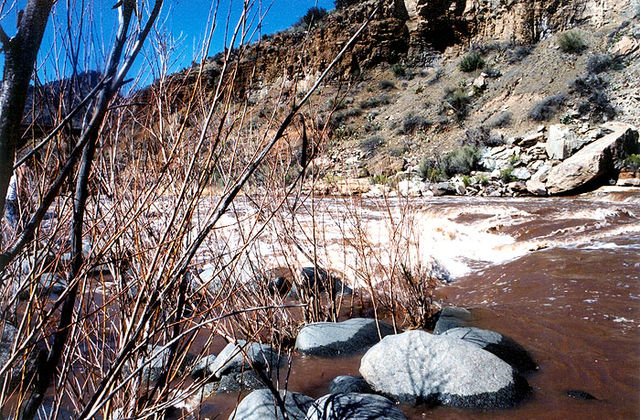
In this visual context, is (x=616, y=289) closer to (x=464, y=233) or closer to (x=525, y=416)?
(x=525, y=416)

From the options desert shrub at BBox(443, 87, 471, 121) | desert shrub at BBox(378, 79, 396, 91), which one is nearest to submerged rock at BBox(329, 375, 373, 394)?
desert shrub at BBox(443, 87, 471, 121)

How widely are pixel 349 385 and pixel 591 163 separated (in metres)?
9.63

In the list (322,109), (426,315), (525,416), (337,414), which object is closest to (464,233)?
(426,315)

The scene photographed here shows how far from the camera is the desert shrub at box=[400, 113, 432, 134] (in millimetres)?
18984

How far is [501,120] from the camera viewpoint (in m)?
15.8

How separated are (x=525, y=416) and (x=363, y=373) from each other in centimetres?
83

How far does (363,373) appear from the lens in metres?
2.47

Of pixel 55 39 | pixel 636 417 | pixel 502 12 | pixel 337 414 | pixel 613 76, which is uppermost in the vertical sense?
pixel 502 12

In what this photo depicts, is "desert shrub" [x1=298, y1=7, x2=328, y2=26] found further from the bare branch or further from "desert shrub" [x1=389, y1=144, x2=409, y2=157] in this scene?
"desert shrub" [x1=389, y1=144, x2=409, y2=157]

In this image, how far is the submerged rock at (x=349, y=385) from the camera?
7.60ft

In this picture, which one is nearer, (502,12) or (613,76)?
(613,76)

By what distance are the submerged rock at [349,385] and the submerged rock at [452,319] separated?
841mm

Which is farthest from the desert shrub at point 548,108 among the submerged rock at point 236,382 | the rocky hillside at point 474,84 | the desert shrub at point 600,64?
the submerged rock at point 236,382

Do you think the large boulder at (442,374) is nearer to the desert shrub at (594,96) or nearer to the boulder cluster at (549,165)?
the boulder cluster at (549,165)
